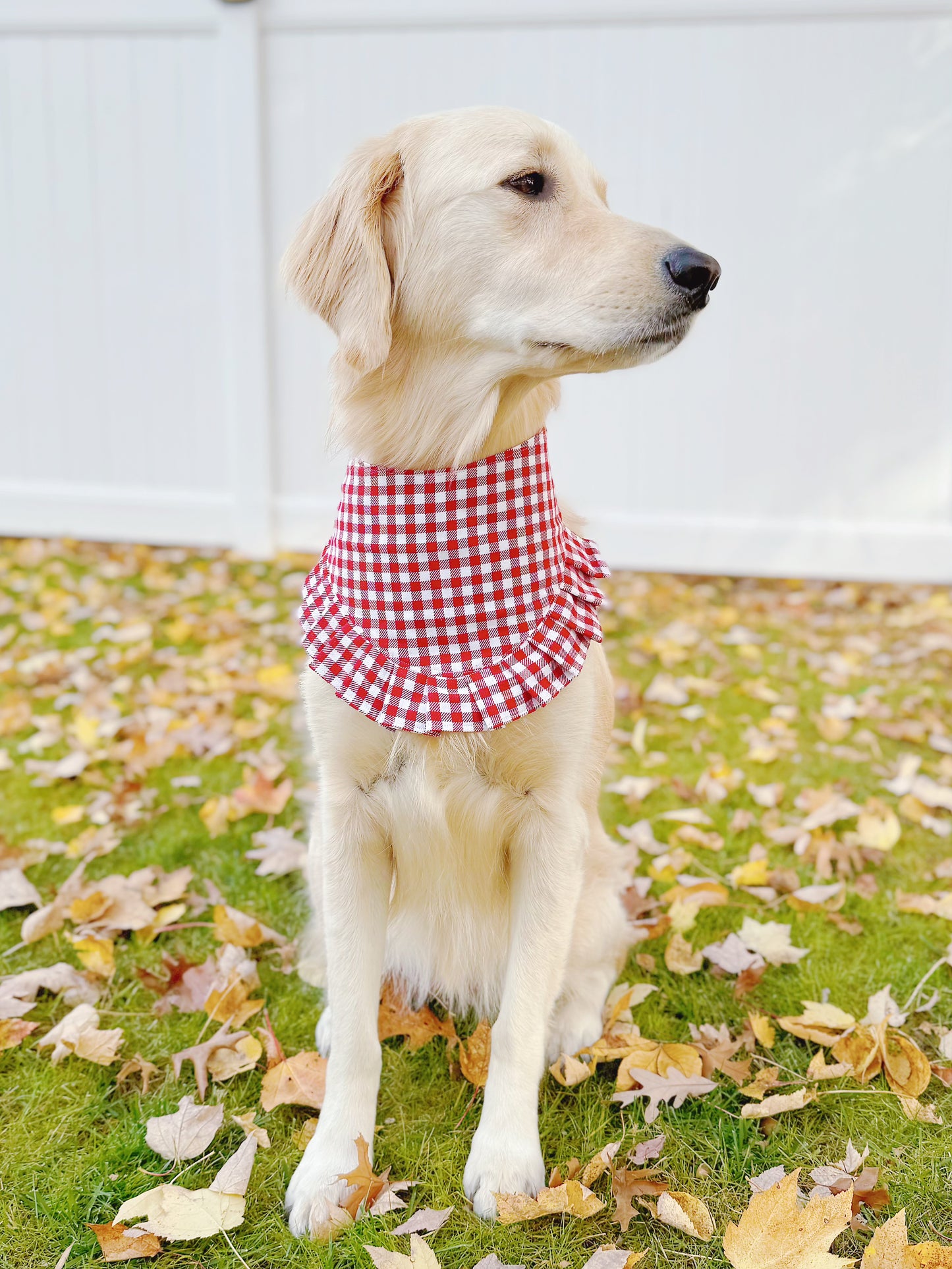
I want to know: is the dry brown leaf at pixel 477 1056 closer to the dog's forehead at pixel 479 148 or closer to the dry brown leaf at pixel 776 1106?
the dry brown leaf at pixel 776 1106

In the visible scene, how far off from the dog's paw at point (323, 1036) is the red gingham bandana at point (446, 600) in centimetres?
73

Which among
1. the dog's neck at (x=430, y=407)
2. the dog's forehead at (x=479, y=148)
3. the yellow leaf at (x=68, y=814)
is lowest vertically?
the yellow leaf at (x=68, y=814)

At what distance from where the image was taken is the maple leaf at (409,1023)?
2.10 meters

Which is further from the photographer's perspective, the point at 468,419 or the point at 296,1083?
the point at 296,1083

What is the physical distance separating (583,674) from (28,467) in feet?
15.5

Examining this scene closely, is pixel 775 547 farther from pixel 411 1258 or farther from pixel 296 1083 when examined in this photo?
pixel 411 1258

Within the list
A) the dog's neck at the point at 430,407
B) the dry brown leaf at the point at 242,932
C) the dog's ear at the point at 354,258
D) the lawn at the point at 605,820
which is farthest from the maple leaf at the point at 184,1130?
the dog's ear at the point at 354,258

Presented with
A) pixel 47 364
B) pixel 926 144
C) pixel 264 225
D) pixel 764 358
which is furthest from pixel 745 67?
pixel 47 364

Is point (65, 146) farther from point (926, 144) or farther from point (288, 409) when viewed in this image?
point (926, 144)

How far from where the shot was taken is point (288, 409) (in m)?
5.28

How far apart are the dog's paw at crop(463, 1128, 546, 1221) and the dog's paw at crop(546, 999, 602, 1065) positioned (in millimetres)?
297

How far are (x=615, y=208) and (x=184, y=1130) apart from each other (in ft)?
14.3

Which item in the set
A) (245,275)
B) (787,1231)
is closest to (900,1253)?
(787,1231)

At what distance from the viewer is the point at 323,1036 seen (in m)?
2.06
